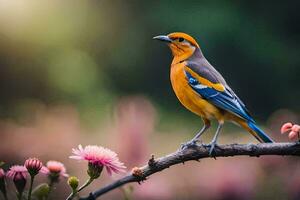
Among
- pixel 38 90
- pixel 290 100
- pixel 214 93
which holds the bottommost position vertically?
pixel 290 100

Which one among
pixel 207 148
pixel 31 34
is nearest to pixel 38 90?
pixel 31 34

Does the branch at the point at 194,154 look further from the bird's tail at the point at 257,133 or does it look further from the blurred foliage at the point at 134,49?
the blurred foliage at the point at 134,49

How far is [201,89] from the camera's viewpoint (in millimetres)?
818

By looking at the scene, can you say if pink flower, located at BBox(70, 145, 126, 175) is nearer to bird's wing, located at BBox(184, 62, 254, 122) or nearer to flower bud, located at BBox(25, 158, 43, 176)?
flower bud, located at BBox(25, 158, 43, 176)

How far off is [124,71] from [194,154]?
188 centimetres

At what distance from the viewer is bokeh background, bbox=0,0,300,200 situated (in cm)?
124

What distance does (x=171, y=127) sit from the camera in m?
→ 1.83

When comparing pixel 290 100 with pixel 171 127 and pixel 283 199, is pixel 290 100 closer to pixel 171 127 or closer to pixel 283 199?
pixel 171 127

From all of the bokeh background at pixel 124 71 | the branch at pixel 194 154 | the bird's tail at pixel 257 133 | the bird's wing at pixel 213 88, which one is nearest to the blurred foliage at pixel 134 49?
the bokeh background at pixel 124 71

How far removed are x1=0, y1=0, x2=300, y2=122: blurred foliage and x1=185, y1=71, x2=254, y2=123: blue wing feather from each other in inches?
43.1

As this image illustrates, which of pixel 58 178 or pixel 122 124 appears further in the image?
pixel 122 124

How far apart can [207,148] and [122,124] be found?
1.64 feet

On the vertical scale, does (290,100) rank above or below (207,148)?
below

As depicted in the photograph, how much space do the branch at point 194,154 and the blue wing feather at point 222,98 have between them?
0.19 meters
